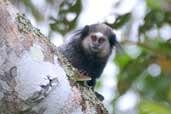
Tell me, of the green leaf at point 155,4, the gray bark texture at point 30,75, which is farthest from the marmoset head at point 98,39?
the gray bark texture at point 30,75

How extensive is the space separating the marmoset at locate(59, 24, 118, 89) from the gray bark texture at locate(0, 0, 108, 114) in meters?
1.63

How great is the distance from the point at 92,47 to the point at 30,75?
1.98 m

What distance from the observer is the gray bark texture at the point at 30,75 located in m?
1.35

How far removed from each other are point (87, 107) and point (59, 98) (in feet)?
0.41

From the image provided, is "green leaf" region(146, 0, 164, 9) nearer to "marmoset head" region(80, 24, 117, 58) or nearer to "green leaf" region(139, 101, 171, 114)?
"marmoset head" region(80, 24, 117, 58)

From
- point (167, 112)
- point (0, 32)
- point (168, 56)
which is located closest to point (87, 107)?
point (0, 32)

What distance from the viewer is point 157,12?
3.01m

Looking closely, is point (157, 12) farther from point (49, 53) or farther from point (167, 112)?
point (49, 53)

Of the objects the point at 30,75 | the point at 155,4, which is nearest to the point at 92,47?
the point at 155,4

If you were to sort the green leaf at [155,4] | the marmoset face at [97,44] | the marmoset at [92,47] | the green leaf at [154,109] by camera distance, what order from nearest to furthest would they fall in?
the green leaf at [154,109]
the green leaf at [155,4]
the marmoset at [92,47]
the marmoset face at [97,44]

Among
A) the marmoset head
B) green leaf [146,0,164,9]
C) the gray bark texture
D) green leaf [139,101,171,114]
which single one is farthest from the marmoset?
the gray bark texture

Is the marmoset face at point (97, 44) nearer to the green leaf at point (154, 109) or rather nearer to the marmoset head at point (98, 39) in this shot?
the marmoset head at point (98, 39)

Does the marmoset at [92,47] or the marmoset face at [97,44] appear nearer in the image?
the marmoset at [92,47]

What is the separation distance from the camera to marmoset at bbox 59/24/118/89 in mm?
3184
